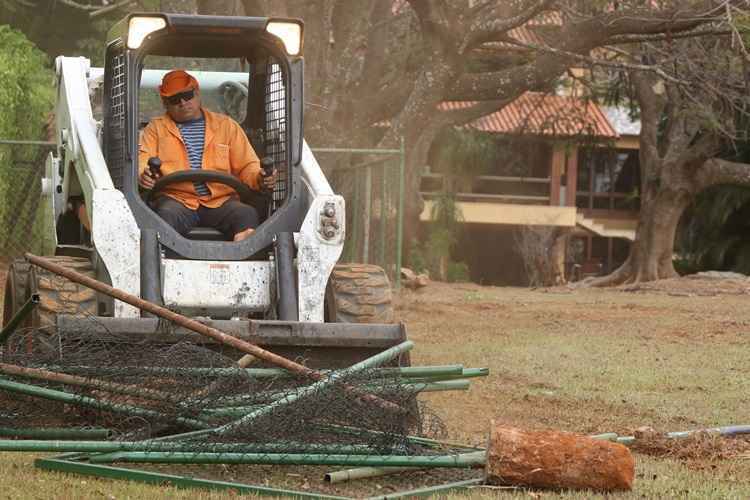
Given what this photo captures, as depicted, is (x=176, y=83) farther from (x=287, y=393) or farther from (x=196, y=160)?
(x=287, y=393)

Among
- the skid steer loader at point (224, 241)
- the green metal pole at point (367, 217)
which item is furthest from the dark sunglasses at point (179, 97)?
the green metal pole at point (367, 217)

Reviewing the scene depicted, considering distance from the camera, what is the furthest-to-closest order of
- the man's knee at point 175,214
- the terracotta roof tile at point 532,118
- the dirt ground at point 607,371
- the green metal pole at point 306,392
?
the terracotta roof tile at point 532,118, the man's knee at point 175,214, the dirt ground at point 607,371, the green metal pole at point 306,392

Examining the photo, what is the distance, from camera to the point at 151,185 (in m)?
9.61

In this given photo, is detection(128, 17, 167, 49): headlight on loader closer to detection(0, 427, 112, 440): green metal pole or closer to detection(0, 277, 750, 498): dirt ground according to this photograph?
detection(0, 427, 112, 440): green metal pole

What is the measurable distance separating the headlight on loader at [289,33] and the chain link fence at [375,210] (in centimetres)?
904

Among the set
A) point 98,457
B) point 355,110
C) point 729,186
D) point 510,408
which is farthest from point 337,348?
point 729,186

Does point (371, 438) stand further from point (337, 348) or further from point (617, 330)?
point (617, 330)

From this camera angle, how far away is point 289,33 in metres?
9.91

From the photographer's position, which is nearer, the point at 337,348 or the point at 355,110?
the point at 337,348

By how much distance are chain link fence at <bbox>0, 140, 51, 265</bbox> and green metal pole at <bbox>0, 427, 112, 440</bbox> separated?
1239 cm

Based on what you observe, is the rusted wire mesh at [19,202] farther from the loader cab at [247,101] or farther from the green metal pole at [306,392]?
the green metal pole at [306,392]

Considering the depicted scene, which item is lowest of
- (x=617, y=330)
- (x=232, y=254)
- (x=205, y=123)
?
(x=617, y=330)

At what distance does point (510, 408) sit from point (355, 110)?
12817 millimetres

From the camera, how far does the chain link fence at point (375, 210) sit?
1950 centimetres
